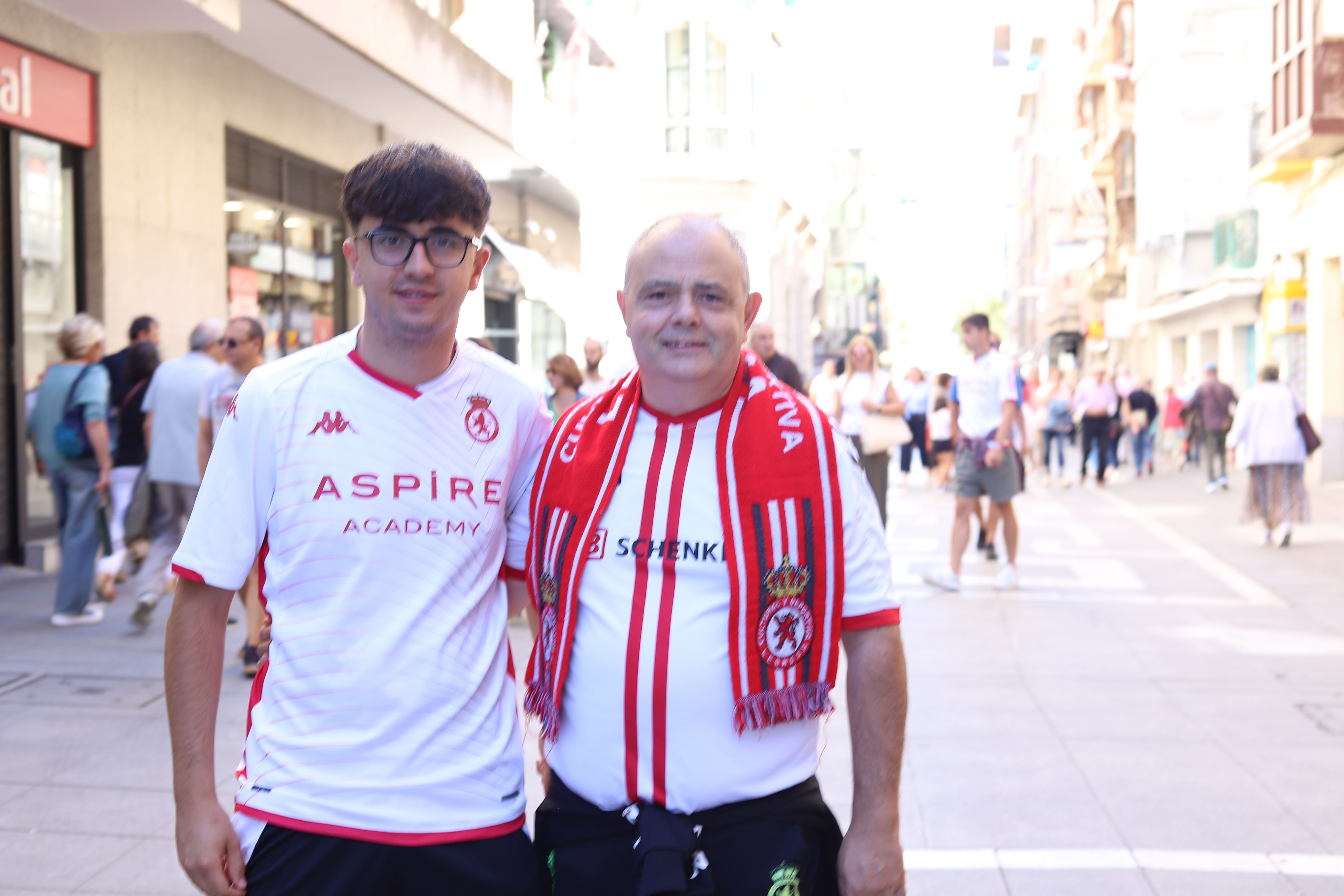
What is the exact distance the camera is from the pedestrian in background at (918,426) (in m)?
23.0

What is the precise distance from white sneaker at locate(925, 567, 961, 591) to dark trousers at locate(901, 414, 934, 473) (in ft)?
40.0

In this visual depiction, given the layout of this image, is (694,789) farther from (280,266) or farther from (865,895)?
(280,266)

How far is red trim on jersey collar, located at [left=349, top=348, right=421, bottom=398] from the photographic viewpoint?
7.49 feet

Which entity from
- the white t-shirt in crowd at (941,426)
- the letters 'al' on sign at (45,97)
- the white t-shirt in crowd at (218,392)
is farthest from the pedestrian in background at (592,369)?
the white t-shirt in crowd at (941,426)

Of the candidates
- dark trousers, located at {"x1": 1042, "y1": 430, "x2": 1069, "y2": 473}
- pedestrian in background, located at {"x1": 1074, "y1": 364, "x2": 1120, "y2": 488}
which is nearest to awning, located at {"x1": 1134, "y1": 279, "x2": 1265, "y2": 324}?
dark trousers, located at {"x1": 1042, "y1": 430, "x2": 1069, "y2": 473}

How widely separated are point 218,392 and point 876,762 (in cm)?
559

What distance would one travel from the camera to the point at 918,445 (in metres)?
23.6

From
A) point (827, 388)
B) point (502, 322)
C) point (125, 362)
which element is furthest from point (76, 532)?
point (502, 322)

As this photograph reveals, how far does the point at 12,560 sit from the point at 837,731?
717 centimetres

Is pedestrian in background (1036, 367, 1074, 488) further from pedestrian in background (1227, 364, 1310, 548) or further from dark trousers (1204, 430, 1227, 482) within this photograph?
pedestrian in background (1227, 364, 1310, 548)

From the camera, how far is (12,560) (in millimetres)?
10562

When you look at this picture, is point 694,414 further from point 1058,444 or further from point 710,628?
point 1058,444

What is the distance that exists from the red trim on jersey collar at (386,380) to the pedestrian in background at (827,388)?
10.4 meters

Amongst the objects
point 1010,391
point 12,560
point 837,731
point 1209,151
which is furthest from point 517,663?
point 1209,151
